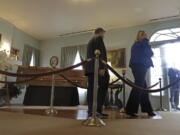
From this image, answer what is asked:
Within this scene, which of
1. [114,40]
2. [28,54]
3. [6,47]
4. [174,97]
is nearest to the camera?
[174,97]

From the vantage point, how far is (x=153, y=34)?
716cm

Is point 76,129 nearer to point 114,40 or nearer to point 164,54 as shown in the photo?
point 164,54

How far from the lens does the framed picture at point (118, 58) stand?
24.7 ft

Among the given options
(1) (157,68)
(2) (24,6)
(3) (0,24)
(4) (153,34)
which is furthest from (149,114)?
(3) (0,24)

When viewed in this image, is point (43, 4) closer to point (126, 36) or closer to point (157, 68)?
point (126, 36)

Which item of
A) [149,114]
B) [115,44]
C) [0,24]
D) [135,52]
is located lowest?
[149,114]

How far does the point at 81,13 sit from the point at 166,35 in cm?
325

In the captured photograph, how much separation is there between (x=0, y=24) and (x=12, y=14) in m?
0.71

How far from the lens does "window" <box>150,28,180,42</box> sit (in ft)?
22.5

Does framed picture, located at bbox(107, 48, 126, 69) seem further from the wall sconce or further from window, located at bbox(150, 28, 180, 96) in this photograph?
the wall sconce

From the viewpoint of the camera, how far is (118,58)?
7637 millimetres

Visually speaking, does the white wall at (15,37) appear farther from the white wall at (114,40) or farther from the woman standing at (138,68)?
the woman standing at (138,68)

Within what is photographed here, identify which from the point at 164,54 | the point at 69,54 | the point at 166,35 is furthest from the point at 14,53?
the point at 166,35

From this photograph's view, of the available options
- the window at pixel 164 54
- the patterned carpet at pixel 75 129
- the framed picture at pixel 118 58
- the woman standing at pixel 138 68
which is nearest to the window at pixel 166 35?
the window at pixel 164 54
